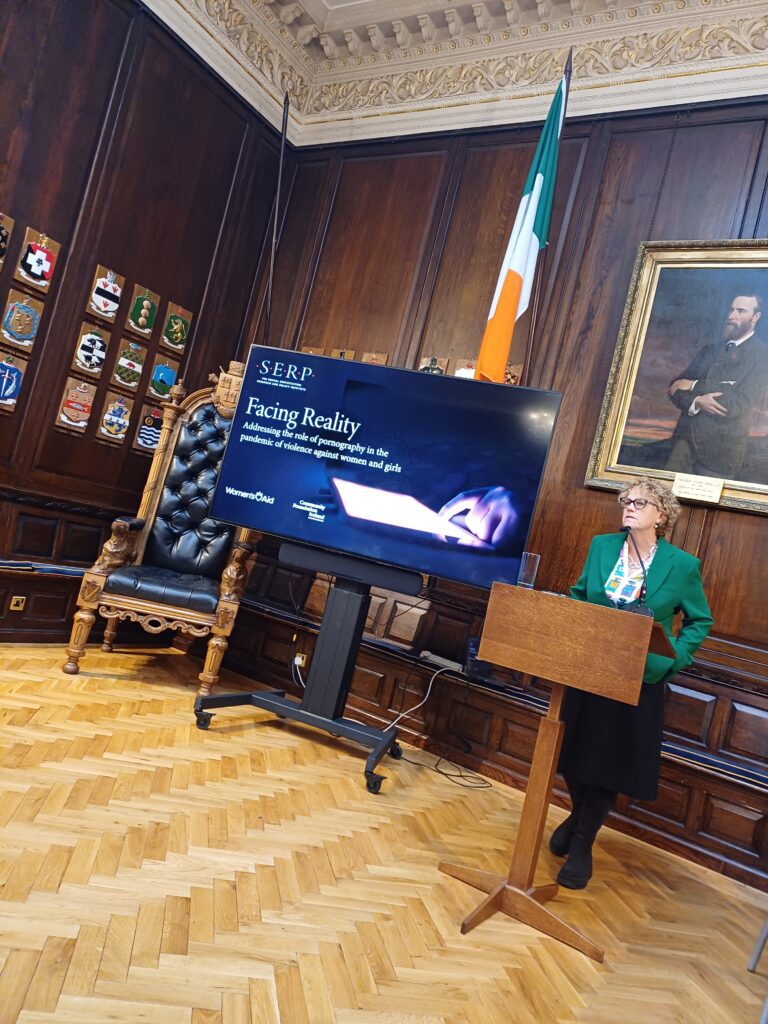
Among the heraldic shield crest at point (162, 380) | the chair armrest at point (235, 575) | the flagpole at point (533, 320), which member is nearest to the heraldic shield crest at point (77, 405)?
the heraldic shield crest at point (162, 380)

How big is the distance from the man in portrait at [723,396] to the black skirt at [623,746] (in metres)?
1.39

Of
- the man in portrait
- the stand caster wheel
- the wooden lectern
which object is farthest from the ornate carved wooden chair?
the man in portrait

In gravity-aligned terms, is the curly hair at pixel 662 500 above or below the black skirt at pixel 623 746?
above

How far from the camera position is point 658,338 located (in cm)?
361

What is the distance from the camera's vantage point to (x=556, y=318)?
394cm

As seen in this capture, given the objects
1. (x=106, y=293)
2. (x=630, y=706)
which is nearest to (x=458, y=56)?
(x=106, y=293)

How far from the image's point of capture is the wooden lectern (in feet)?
6.01

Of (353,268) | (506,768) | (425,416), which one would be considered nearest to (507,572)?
(425,416)

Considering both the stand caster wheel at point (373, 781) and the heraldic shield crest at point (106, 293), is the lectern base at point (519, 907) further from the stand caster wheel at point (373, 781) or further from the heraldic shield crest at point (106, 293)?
the heraldic shield crest at point (106, 293)

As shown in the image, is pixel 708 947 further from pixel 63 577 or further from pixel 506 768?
pixel 63 577

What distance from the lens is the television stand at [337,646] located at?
3.14 metres

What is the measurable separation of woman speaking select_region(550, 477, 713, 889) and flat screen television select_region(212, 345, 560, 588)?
58 cm

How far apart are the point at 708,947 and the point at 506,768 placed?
1.35 meters

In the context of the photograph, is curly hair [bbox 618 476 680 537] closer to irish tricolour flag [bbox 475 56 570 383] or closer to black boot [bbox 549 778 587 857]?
black boot [bbox 549 778 587 857]
